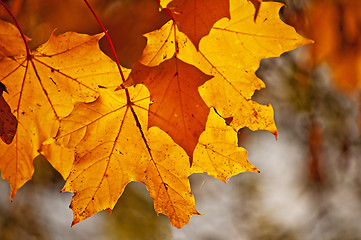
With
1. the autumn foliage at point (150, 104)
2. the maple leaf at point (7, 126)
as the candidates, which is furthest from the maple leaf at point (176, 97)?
the maple leaf at point (7, 126)

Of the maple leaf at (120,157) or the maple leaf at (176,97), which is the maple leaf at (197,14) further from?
the maple leaf at (120,157)

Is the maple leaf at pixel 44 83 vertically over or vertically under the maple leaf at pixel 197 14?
under

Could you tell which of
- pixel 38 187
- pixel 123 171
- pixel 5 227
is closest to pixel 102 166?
pixel 123 171

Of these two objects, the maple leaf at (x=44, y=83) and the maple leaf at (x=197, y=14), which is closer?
the maple leaf at (x=197, y=14)

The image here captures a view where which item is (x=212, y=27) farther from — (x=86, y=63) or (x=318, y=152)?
(x=318, y=152)

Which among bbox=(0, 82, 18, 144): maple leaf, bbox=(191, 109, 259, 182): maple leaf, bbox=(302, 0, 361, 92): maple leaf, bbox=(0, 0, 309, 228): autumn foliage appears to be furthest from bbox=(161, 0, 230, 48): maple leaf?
bbox=(302, 0, 361, 92): maple leaf

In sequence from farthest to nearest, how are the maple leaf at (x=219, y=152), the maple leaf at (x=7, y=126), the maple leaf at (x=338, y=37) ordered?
1. the maple leaf at (x=338, y=37)
2. the maple leaf at (x=219, y=152)
3. the maple leaf at (x=7, y=126)

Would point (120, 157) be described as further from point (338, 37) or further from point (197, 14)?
point (338, 37)

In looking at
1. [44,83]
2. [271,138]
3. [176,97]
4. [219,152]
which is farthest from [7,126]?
[271,138]
